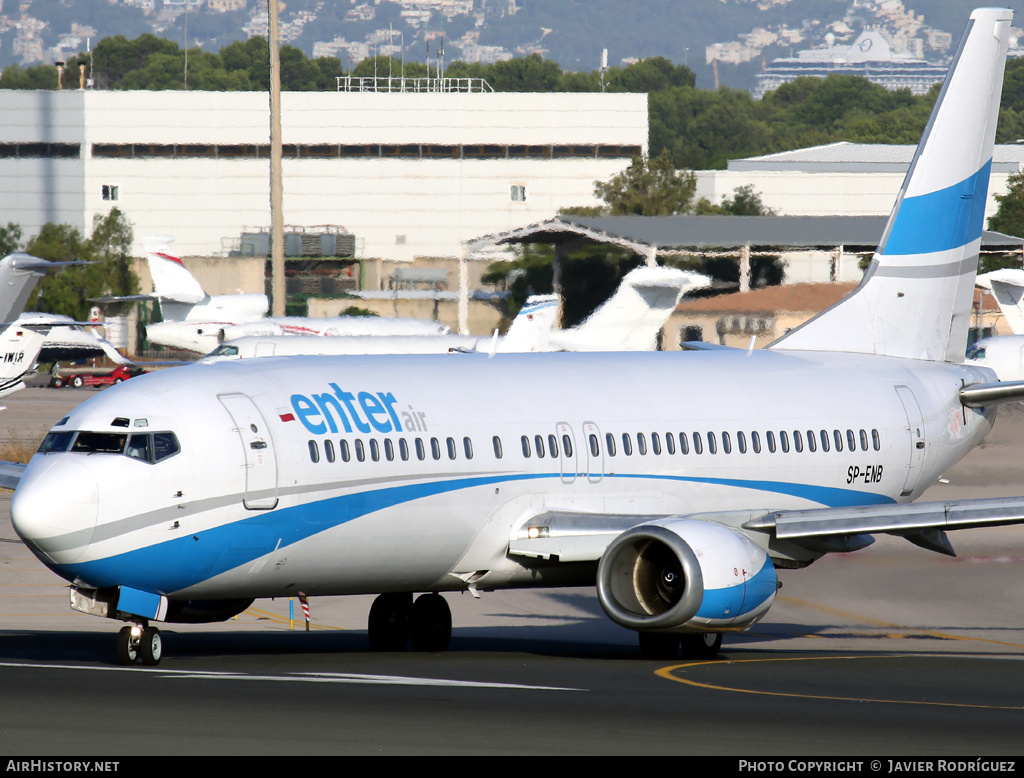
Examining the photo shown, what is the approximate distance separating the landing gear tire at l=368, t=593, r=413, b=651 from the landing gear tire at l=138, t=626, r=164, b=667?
17.4 ft

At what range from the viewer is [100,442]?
20.6 metres

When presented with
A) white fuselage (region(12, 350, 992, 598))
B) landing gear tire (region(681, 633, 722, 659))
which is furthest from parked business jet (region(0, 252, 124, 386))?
landing gear tire (region(681, 633, 722, 659))

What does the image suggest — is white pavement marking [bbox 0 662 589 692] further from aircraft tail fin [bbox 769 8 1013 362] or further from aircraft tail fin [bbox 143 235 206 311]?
aircraft tail fin [bbox 143 235 206 311]

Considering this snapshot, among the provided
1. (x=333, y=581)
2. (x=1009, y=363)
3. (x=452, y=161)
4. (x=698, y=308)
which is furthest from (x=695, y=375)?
(x=452, y=161)

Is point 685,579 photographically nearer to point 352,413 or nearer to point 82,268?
point 352,413

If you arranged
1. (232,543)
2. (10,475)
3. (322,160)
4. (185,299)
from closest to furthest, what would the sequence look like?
(232,543)
(10,475)
(185,299)
(322,160)

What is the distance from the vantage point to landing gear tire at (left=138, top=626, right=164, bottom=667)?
20.4 m

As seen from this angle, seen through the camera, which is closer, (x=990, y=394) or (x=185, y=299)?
(x=990, y=394)

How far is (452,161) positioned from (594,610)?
384 ft

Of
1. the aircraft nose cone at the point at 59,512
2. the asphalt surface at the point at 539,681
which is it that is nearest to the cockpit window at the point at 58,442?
the aircraft nose cone at the point at 59,512

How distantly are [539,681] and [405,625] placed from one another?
6.52 meters

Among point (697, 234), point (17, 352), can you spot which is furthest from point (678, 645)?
point (697, 234)

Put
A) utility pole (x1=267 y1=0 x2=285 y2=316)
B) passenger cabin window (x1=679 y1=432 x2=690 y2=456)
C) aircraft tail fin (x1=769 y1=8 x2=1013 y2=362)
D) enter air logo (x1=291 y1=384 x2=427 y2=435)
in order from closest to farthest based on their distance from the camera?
1. enter air logo (x1=291 y1=384 x2=427 y2=435)
2. passenger cabin window (x1=679 y1=432 x2=690 y2=456)
3. aircraft tail fin (x1=769 y1=8 x2=1013 y2=362)
4. utility pole (x1=267 y1=0 x2=285 y2=316)

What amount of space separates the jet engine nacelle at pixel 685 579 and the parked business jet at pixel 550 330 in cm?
3013
